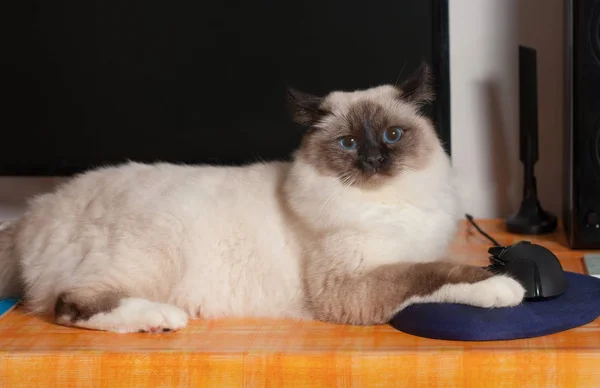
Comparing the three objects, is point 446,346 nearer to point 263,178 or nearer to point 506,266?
point 506,266

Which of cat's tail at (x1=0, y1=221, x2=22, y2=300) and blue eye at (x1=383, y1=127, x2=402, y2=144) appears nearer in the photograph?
blue eye at (x1=383, y1=127, x2=402, y2=144)

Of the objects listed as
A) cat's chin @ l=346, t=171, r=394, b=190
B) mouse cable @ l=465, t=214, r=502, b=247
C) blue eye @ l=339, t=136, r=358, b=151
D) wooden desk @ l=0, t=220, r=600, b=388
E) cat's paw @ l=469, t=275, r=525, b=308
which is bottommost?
wooden desk @ l=0, t=220, r=600, b=388

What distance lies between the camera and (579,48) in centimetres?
165

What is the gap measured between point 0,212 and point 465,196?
4.53 ft

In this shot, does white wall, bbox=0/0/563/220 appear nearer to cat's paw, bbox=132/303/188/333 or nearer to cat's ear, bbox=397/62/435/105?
cat's ear, bbox=397/62/435/105

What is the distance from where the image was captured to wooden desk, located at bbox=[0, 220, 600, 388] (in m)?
1.18

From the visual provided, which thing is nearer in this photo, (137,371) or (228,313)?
(137,371)

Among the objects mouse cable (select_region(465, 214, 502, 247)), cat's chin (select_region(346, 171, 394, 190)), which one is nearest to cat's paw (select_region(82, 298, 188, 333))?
cat's chin (select_region(346, 171, 394, 190))

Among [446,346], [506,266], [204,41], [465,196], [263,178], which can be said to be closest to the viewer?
[446,346]

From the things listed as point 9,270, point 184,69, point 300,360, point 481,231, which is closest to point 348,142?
point 300,360

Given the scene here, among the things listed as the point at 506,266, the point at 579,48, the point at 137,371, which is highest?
the point at 579,48

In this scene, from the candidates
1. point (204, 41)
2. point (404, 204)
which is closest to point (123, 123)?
point (204, 41)

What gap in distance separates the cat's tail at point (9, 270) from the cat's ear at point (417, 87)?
0.89m

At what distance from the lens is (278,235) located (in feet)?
5.02
